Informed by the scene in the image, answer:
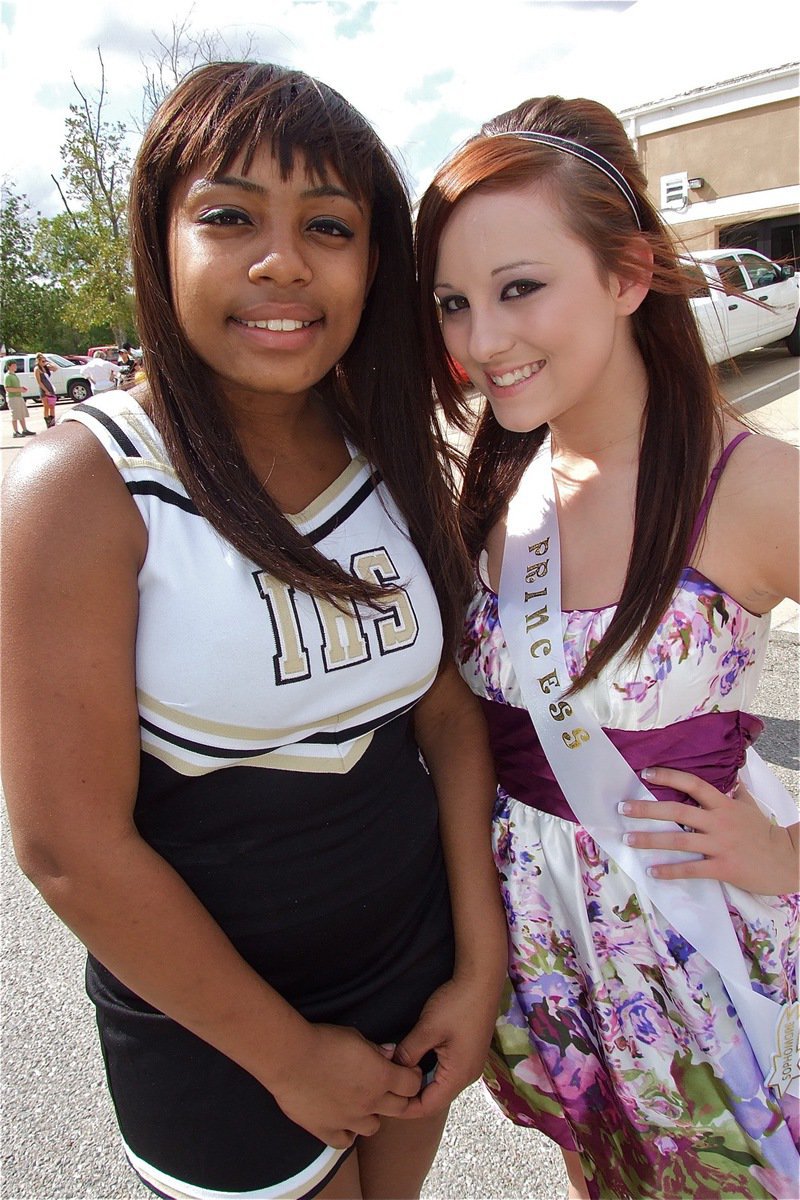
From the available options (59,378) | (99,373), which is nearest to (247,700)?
(99,373)

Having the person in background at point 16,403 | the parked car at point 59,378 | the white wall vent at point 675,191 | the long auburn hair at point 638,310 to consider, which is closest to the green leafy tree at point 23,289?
the parked car at point 59,378

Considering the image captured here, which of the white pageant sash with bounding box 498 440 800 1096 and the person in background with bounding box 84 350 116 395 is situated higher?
the white pageant sash with bounding box 498 440 800 1096

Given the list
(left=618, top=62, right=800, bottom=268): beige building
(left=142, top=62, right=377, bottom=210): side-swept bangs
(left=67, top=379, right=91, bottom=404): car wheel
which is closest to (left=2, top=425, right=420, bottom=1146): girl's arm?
(left=142, top=62, right=377, bottom=210): side-swept bangs

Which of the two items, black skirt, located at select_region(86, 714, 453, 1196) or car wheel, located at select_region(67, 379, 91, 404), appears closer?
black skirt, located at select_region(86, 714, 453, 1196)

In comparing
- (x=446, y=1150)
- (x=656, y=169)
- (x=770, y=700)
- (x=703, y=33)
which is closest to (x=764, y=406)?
(x=770, y=700)

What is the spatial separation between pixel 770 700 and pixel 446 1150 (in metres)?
2.60

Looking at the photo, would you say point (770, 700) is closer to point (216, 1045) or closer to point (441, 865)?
point (441, 865)

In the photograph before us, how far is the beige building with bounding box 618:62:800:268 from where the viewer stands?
18.3 m

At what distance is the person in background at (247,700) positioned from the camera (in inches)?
39.5

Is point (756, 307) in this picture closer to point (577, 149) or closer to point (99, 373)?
point (577, 149)

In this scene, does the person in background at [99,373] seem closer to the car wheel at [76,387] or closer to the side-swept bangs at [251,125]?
the car wheel at [76,387]

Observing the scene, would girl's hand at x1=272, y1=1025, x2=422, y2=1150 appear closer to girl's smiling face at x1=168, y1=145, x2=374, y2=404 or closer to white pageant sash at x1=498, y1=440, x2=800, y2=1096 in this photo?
white pageant sash at x1=498, y1=440, x2=800, y2=1096

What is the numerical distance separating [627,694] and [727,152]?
22172mm

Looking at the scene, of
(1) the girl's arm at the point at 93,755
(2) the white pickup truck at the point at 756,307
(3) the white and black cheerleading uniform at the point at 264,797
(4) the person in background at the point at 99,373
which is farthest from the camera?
(4) the person in background at the point at 99,373
